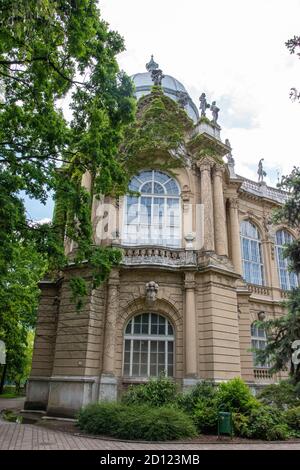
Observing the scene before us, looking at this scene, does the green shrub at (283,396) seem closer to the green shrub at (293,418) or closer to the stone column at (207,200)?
the green shrub at (293,418)

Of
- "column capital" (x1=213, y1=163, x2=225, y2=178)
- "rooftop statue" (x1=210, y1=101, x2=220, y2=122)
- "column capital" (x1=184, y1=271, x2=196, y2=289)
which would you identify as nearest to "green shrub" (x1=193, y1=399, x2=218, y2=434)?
"column capital" (x1=184, y1=271, x2=196, y2=289)

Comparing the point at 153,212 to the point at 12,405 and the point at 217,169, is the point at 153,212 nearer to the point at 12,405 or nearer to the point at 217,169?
the point at 217,169

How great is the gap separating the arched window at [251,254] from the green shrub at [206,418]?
12.2 metres

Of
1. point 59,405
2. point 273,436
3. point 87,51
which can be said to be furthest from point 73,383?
point 87,51

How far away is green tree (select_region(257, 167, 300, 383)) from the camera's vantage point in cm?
1328

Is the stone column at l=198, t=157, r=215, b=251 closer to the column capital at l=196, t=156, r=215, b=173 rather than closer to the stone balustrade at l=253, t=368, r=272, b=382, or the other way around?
the column capital at l=196, t=156, r=215, b=173

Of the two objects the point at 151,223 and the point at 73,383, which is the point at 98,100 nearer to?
the point at 151,223

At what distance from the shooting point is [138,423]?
10.2 m

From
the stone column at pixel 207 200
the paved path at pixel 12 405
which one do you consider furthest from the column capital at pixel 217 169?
the paved path at pixel 12 405

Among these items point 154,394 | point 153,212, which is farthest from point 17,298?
point 154,394

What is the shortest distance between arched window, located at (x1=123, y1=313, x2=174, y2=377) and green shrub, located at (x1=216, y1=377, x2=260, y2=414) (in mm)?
3656

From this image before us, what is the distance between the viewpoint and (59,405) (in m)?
14.8

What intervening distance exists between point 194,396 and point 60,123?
10415mm
